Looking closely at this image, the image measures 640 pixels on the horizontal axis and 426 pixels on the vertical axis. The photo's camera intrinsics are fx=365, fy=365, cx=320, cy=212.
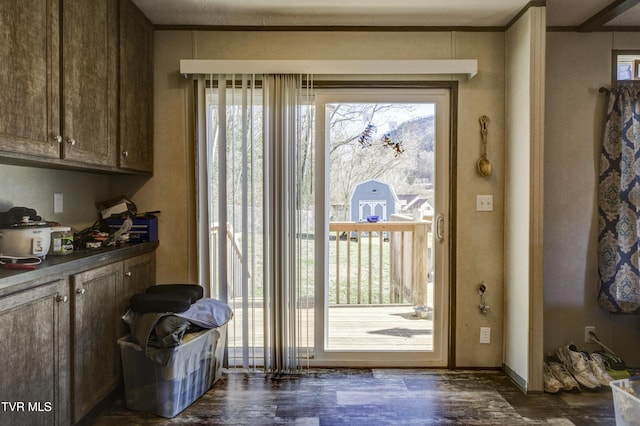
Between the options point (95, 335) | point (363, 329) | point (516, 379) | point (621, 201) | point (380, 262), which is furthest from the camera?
point (380, 262)

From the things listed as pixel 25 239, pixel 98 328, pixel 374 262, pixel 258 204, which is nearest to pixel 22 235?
pixel 25 239

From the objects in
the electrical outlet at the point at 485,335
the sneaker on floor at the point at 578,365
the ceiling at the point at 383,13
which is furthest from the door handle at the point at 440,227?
the ceiling at the point at 383,13

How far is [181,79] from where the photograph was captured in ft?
8.45

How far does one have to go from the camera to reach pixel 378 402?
2.20 meters

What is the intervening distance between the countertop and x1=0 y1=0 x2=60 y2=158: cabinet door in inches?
19.0

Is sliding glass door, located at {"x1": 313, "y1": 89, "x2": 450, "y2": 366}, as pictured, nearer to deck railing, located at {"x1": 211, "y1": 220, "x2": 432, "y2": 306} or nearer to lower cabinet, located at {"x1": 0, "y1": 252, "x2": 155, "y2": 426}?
deck railing, located at {"x1": 211, "y1": 220, "x2": 432, "y2": 306}

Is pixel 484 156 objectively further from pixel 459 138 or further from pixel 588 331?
pixel 588 331

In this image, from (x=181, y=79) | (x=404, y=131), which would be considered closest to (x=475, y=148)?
(x=404, y=131)

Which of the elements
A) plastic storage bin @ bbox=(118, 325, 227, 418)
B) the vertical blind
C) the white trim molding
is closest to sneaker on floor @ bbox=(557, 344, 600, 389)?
the vertical blind

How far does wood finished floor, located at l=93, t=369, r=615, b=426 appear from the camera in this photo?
203 centimetres

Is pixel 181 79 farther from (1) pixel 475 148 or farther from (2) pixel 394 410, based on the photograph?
(2) pixel 394 410

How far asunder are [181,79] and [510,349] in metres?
2.98

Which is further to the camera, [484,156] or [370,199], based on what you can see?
[370,199]

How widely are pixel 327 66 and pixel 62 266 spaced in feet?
6.29
